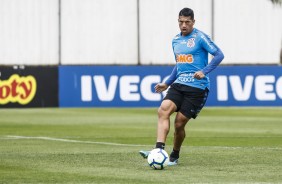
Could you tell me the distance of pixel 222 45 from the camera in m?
42.6

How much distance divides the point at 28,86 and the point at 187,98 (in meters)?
19.5

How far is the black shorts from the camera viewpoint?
14.3 m

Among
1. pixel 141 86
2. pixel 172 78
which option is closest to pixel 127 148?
pixel 172 78

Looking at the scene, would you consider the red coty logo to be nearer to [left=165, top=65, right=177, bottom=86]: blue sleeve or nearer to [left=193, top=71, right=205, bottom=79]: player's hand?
[left=165, top=65, right=177, bottom=86]: blue sleeve

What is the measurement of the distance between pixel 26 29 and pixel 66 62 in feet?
7.07

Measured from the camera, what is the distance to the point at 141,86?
34156 millimetres

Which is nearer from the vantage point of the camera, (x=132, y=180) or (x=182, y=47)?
(x=132, y=180)

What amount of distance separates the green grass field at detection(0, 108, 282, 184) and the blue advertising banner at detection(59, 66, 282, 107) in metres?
3.83

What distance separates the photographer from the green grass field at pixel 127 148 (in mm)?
12641

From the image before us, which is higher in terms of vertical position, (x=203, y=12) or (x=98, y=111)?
(x=203, y=12)

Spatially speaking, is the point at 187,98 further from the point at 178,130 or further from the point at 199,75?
the point at 199,75

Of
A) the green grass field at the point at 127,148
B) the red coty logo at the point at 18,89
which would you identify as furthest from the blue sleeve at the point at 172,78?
the red coty logo at the point at 18,89

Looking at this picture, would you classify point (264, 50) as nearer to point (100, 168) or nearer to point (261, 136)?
point (261, 136)

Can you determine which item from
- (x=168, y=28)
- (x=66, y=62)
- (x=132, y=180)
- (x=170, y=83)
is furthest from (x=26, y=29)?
(x=132, y=180)
